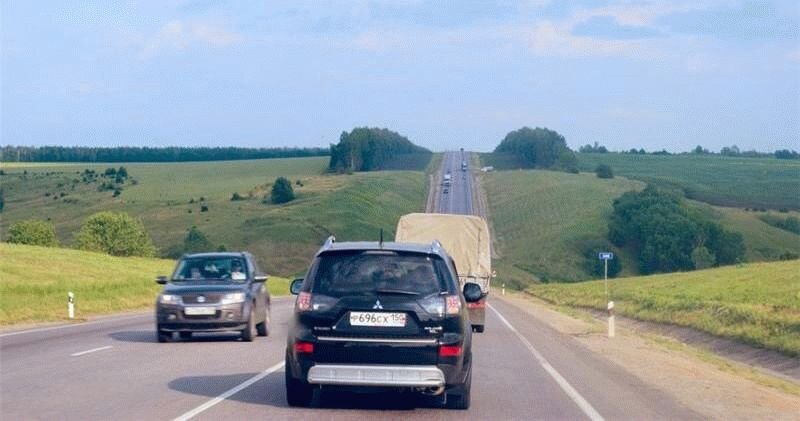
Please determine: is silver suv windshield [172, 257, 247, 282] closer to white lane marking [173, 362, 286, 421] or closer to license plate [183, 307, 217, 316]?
license plate [183, 307, 217, 316]

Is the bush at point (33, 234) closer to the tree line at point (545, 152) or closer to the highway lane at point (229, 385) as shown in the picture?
the highway lane at point (229, 385)

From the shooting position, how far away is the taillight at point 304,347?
12.7 metres

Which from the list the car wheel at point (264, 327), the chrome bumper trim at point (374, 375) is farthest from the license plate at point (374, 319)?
the car wheel at point (264, 327)

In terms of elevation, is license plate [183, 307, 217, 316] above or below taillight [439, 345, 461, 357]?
below

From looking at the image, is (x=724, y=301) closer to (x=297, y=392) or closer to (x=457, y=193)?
(x=297, y=392)

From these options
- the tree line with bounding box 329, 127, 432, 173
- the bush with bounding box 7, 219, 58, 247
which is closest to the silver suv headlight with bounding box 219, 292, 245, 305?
the bush with bounding box 7, 219, 58, 247

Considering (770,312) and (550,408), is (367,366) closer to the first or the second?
(550,408)

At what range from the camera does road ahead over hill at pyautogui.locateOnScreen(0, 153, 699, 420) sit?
43.8 feet

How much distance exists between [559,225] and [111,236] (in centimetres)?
4413

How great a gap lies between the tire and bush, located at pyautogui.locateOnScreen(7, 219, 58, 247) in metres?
80.2

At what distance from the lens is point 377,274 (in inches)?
513

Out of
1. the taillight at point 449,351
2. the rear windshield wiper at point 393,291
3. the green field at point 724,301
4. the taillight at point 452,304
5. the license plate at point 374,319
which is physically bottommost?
the green field at point 724,301

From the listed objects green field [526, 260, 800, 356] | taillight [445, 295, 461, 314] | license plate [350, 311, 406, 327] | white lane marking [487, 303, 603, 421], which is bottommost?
green field [526, 260, 800, 356]

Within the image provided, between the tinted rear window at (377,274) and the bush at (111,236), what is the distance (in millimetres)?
79751
